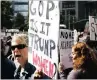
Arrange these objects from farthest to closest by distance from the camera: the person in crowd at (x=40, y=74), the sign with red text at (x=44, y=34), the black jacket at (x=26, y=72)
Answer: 1. the black jacket at (x=26, y=72)
2. the person in crowd at (x=40, y=74)
3. the sign with red text at (x=44, y=34)

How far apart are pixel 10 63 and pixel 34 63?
1.28ft

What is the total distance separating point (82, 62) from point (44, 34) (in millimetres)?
694

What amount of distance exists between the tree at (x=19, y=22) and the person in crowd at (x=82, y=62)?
840mm

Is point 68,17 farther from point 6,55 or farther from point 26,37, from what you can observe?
point 6,55

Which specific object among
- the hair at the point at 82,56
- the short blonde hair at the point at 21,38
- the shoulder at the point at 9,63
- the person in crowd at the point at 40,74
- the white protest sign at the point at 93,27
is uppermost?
the white protest sign at the point at 93,27

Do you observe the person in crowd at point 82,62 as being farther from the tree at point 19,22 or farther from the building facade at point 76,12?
the tree at point 19,22

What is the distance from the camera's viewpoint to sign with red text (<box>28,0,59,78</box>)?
4633 mm

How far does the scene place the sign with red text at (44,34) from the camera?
4633mm

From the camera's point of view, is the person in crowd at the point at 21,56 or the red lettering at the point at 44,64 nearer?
the red lettering at the point at 44,64

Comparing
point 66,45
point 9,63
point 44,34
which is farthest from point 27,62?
point 66,45

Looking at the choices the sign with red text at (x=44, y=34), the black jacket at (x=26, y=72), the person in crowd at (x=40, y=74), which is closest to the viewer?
the sign with red text at (x=44, y=34)

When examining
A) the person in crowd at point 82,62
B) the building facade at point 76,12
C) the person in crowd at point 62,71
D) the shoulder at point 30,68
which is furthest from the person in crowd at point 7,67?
the building facade at point 76,12

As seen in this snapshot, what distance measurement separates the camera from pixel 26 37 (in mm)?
4918

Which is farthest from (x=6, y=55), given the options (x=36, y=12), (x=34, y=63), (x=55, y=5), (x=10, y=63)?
(x=55, y=5)
